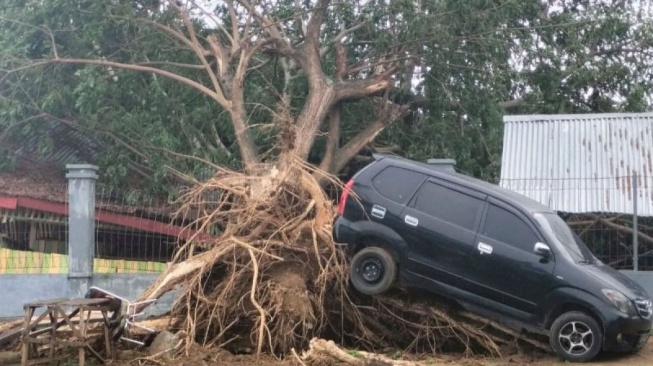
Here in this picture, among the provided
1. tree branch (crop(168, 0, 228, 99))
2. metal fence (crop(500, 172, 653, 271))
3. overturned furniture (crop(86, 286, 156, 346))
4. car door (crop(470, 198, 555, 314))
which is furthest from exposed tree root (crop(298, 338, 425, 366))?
tree branch (crop(168, 0, 228, 99))

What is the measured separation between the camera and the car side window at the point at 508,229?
28.7 ft

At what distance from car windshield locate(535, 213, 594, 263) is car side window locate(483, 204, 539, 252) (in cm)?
22

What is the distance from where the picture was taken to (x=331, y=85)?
13.5m

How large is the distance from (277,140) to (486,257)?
3.73 metres

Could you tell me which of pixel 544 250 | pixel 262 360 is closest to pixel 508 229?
pixel 544 250

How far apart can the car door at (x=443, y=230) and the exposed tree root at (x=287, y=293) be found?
518mm

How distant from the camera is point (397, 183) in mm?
9414

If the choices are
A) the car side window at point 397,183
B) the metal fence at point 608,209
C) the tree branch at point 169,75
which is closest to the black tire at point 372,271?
the car side window at point 397,183

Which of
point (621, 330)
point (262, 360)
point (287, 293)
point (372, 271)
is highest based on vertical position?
point (372, 271)

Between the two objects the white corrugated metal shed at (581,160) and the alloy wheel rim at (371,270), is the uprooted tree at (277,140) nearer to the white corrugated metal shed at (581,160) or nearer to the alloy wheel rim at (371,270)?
the alloy wheel rim at (371,270)

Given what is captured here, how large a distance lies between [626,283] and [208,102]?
9.41 m

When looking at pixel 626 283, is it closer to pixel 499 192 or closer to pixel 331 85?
pixel 499 192

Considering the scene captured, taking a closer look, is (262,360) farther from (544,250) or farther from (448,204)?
(544,250)

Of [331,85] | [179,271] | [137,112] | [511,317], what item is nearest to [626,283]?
[511,317]
